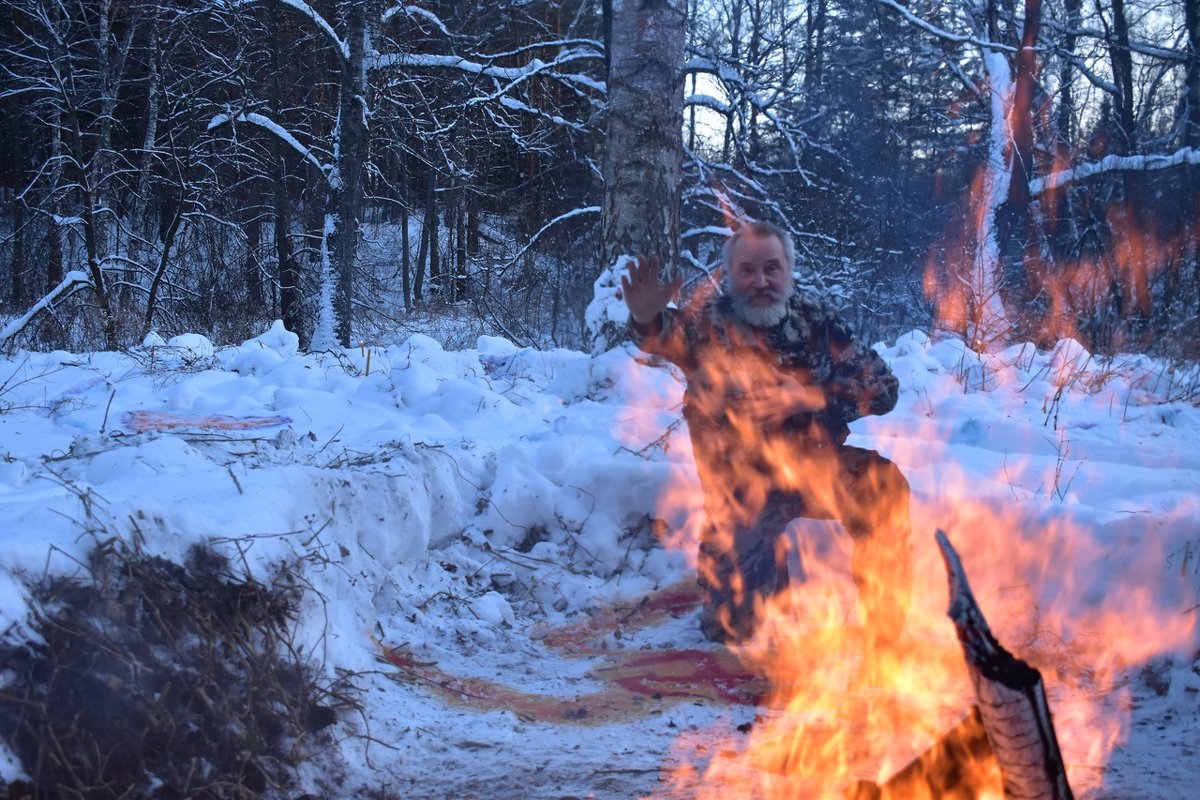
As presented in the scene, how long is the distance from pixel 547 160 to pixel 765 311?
36.5 ft

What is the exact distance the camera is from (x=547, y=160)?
47.4ft

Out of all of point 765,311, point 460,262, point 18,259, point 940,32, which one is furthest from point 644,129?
point 18,259

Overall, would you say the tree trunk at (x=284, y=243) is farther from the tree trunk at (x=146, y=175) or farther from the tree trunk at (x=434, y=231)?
the tree trunk at (x=434, y=231)

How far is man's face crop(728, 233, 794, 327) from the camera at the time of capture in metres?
3.89

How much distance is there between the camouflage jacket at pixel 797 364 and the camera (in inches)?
155

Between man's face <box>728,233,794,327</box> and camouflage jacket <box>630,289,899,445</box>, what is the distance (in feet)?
0.18

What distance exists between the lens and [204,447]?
4.09 meters

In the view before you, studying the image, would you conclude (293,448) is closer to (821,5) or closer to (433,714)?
(433,714)

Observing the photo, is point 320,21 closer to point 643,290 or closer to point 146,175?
point 146,175

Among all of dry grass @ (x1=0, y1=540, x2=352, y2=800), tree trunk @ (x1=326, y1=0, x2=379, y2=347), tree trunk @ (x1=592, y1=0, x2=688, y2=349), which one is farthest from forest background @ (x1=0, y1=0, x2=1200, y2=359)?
dry grass @ (x1=0, y1=540, x2=352, y2=800)

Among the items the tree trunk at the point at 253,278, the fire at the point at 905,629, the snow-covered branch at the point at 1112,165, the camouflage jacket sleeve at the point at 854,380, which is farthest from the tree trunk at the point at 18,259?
the snow-covered branch at the point at 1112,165

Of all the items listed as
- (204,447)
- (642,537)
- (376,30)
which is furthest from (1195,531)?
(376,30)

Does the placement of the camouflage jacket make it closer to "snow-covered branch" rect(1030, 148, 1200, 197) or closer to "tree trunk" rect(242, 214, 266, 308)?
"snow-covered branch" rect(1030, 148, 1200, 197)

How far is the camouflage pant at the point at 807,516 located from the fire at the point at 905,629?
1 cm
